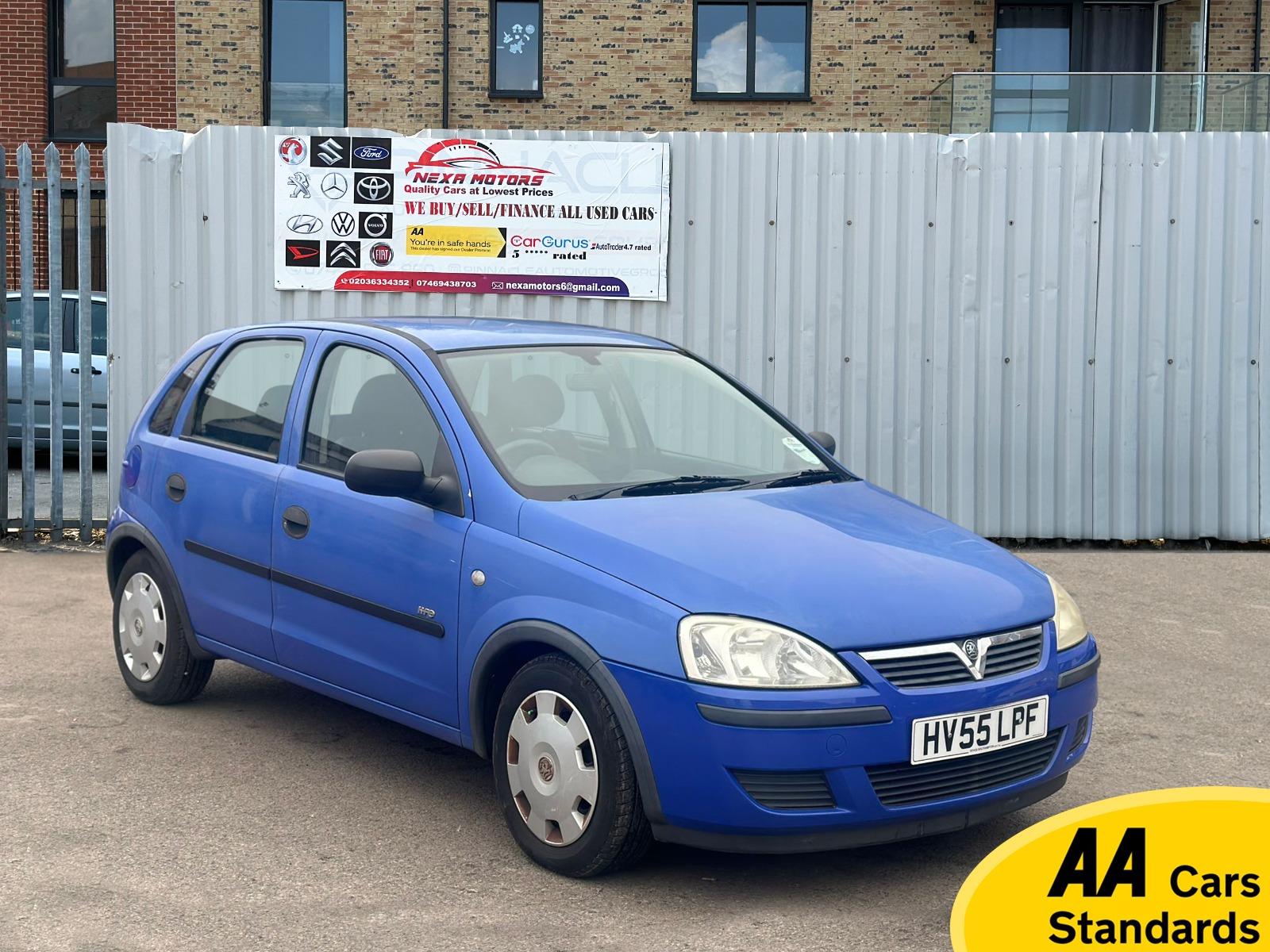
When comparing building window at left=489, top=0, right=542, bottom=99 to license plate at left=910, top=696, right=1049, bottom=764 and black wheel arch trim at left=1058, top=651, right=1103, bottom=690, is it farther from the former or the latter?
license plate at left=910, top=696, right=1049, bottom=764

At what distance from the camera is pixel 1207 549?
33.5 ft

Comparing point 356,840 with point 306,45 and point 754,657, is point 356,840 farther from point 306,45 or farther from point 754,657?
point 306,45

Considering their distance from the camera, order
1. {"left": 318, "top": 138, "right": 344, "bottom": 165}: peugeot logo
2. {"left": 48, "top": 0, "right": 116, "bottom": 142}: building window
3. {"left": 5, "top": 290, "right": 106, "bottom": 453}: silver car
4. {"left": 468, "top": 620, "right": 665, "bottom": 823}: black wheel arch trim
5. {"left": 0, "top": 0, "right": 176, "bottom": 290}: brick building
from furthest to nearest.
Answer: {"left": 48, "top": 0, "right": 116, "bottom": 142}: building window → {"left": 0, "top": 0, "right": 176, "bottom": 290}: brick building → {"left": 5, "top": 290, "right": 106, "bottom": 453}: silver car → {"left": 318, "top": 138, "right": 344, "bottom": 165}: peugeot logo → {"left": 468, "top": 620, "right": 665, "bottom": 823}: black wheel arch trim

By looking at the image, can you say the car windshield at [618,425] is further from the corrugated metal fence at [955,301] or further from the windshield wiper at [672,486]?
the corrugated metal fence at [955,301]

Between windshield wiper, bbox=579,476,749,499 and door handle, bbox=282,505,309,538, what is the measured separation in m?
1.10

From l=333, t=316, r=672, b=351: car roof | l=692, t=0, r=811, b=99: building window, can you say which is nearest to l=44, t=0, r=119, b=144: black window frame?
l=692, t=0, r=811, b=99: building window

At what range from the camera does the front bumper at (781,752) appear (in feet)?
12.6

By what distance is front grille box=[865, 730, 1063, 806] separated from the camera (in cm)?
394

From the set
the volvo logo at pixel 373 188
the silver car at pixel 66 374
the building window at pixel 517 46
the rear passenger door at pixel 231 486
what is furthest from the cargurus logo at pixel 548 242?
the building window at pixel 517 46

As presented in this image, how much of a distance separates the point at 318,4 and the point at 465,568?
18.1 m

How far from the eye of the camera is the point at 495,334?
17.6 feet

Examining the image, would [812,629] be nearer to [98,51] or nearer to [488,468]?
[488,468]

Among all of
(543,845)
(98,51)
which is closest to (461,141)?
(543,845)

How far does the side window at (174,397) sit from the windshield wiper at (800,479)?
2477 millimetres
